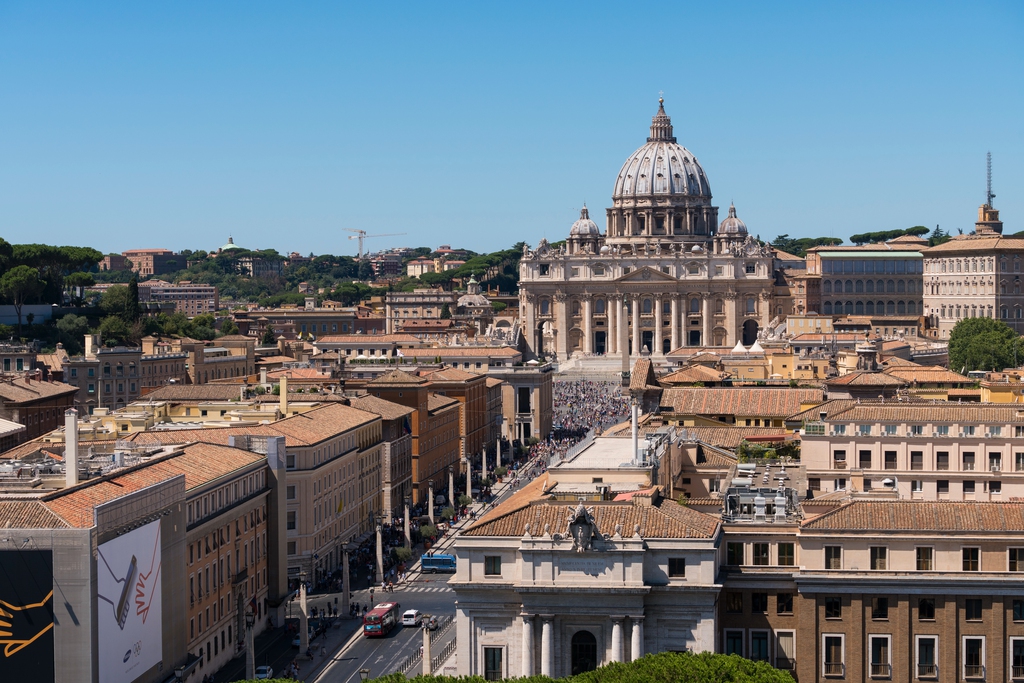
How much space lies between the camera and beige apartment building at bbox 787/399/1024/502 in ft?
114

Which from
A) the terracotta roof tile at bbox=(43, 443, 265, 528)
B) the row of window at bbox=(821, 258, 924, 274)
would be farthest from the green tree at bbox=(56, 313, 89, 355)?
the row of window at bbox=(821, 258, 924, 274)

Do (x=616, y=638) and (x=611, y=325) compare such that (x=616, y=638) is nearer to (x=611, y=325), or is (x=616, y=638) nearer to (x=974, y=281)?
(x=974, y=281)

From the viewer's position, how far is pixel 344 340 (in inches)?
4545

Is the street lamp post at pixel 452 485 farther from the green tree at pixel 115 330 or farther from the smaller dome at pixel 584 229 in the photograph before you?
the smaller dome at pixel 584 229

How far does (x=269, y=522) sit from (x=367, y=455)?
11543 millimetres

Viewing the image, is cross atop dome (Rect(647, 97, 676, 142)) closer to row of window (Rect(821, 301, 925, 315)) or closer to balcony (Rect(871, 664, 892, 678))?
row of window (Rect(821, 301, 925, 315))

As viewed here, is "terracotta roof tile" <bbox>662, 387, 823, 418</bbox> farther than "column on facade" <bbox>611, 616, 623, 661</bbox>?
Yes

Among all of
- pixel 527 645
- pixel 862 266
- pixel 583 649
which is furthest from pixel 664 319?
pixel 527 645

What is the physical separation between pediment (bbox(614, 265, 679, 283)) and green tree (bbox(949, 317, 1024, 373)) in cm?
5500

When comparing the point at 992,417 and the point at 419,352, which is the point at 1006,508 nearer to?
the point at 992,417

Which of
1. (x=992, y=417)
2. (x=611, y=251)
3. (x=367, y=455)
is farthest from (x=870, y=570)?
(x=611, y=251)

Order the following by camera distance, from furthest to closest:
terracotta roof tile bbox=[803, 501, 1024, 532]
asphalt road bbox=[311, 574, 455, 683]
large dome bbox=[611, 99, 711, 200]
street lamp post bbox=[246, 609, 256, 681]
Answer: large dome bbox=[611, 99, 711, 200] → asphalt road bbox=[311, 574, 455, 683] → street lamp post bbox=[246, 609, 256, 681] → terracotta roof tile bbox=[803, 501, 1024, 532]

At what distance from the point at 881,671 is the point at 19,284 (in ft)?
276

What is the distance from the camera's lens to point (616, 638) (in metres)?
24.4
